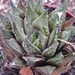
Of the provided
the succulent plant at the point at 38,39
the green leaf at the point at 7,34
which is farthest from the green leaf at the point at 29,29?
the green leaf at the point at 7,34

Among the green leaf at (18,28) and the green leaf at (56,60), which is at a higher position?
the green leaf at (18,28)

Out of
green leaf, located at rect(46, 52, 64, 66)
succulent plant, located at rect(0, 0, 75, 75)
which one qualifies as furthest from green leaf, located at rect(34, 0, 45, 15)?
green leaf, located at rect(46, 52, 64, 66)

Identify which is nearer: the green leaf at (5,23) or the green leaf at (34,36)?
the green leaf at (34,36)

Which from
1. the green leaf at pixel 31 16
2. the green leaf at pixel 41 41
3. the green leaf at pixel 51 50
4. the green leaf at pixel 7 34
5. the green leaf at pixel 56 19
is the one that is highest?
the green leaf at pixel 31 16

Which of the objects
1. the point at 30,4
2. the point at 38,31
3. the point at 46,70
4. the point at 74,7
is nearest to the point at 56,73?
the point at 46,70

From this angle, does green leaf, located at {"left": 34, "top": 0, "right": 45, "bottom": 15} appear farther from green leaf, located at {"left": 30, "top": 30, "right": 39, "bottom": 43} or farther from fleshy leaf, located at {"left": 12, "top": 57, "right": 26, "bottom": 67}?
fleshy leaf, located at {"left": 12, "top": 57, "right": 26, "bottom": 67}

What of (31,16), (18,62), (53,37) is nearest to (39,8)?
(31,16)

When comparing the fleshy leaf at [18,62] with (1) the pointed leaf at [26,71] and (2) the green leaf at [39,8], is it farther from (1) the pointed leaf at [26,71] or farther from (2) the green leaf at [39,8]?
(2) the green leaf at [39,8]
